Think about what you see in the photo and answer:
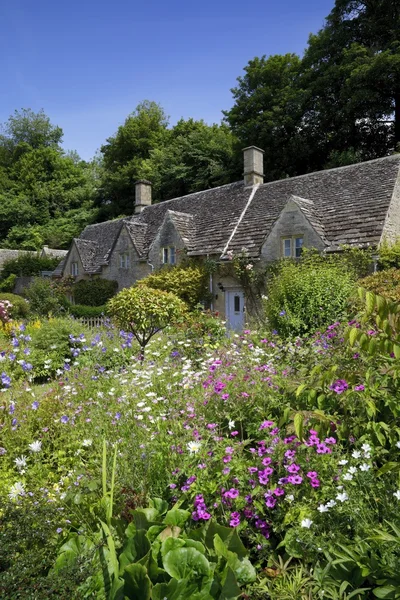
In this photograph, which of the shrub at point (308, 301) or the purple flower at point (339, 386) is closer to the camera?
the purple flower at point (339, 386)

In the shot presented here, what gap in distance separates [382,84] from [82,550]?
32272 mm

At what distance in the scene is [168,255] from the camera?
74.8 feet

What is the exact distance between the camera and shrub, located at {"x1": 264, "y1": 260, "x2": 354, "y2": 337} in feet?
37.3

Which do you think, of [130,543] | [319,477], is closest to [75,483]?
[130,543]

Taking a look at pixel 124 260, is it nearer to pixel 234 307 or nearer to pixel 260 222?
pixel 234 307

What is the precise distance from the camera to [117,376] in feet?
21.5

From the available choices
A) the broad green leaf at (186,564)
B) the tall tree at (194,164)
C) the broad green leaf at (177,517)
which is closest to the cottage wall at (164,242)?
the tall tree at (194,164)

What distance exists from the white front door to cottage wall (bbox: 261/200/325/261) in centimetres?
222

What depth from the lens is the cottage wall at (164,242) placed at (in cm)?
2211

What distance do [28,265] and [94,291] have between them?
17627 mm

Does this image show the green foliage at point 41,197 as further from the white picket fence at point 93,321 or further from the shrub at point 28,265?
Result: the white picket fence at point 93,321

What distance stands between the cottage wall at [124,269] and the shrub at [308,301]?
1300 cm

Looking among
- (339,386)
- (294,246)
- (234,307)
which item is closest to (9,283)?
(234,307)

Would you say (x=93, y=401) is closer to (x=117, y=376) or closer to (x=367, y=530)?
(x=117, y=376)
